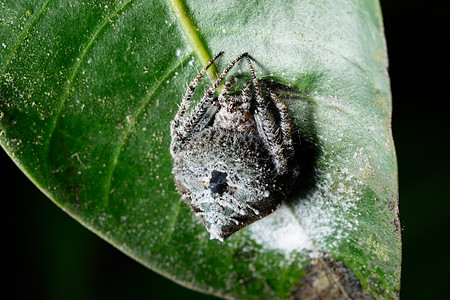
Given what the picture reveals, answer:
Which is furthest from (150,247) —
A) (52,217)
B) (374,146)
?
(374,146)

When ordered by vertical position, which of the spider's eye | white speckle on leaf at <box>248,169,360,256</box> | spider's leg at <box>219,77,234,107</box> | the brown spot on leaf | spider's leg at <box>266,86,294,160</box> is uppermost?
spider's leg at <box>219,77,234,107</box>

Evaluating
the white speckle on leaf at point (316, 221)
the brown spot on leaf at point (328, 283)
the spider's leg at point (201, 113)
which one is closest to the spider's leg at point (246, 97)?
the spider's leg at point (201, 113)

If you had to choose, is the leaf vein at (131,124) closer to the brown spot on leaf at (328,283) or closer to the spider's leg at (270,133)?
the spider's leg at (270,133)

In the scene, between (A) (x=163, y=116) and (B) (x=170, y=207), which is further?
(B) (x=170, y=207)

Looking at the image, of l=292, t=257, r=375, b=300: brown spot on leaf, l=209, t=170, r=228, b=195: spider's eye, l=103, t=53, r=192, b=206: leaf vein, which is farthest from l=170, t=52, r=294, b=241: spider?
l=292, t=257, r=375, b=300: brown spot on leaf

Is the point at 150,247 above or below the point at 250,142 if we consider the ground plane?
below

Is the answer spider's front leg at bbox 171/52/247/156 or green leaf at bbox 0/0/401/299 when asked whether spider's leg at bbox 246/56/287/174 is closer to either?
green leaf at bbox 0/0/401/299

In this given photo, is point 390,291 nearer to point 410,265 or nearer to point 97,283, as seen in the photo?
point 410,265

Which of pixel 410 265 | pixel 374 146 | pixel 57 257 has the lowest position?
pixel 410 265
